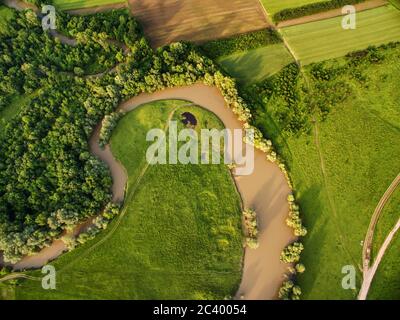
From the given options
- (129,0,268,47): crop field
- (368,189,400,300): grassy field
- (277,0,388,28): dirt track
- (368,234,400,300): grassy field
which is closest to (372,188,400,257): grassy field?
(368,189,400,300): grassy field

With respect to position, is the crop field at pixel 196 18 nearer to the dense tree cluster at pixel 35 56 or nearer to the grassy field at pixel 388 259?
the dense tree cluster at pixel 35 56

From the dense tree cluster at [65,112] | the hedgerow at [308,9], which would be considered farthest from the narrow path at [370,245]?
the hedgerow at [308,9]

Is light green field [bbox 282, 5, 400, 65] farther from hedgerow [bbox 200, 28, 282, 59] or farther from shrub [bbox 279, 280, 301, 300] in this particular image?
shrub [bbox 279, 280, 301, 300]

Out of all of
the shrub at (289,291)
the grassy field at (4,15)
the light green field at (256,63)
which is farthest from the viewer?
the grassy field at (4,15)

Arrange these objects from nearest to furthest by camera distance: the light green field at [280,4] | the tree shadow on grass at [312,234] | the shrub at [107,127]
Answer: the tree shadow on grass at [312,234]
the shrub at [107,127]
the light green field at [280,4]

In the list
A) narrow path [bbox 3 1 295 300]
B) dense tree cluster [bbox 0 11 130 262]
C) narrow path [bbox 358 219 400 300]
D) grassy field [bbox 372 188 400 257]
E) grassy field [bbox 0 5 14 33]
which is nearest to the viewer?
narrow path [bbox 358 219 400 300]

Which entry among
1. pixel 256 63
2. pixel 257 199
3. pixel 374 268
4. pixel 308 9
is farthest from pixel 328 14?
pixel 374 268
